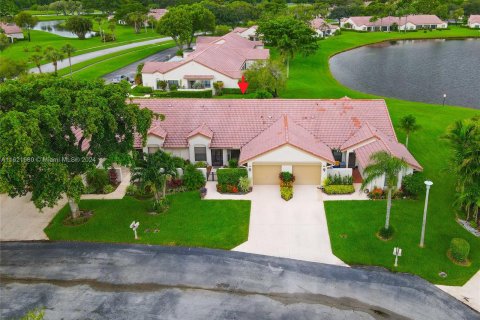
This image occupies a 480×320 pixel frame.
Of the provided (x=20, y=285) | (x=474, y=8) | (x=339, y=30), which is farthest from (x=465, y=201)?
(x=474, y=8)

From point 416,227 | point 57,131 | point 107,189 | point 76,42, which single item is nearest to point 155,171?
point 107,189

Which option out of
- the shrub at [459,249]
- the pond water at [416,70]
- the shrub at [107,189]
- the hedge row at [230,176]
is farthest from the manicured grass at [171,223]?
the pond water at [416,70]

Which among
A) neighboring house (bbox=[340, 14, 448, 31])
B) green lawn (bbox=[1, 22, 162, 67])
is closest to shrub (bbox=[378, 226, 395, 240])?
green lawn (bbox=[1, 22, 162, 67])

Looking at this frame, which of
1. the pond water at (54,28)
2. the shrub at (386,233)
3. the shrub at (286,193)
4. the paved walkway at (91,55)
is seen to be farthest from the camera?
the pond water at (54,28)

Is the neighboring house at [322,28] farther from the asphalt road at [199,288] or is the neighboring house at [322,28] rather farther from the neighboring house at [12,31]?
the asphalt road at [199,288]

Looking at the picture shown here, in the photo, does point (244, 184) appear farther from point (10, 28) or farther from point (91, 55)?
point (10, 28)

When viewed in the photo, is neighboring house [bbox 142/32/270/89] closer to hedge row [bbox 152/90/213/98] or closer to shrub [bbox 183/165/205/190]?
hedge row [bbox 152/90/213/98]
